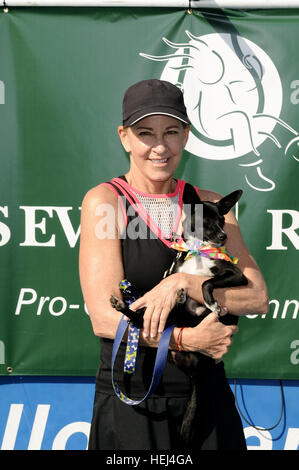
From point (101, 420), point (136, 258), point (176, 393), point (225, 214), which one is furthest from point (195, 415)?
point (225, 214)

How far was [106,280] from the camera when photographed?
2.12m

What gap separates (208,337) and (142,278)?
37 cm

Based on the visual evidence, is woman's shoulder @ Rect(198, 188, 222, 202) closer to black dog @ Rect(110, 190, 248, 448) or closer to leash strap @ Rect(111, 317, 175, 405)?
black dog @ Rect(110, 190, 248, 448)

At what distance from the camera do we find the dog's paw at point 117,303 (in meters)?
2.02

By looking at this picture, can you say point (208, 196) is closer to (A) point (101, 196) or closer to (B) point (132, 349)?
(A) point (101, 196)

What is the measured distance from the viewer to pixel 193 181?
374 centimetres

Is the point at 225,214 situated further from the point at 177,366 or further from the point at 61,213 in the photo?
the point at 61,213

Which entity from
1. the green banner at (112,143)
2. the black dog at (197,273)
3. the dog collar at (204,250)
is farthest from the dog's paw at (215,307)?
the green banner at (112,143)

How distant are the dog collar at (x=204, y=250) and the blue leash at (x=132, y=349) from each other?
0.32m

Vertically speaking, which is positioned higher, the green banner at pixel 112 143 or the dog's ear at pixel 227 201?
the green banner at pixel 112 143

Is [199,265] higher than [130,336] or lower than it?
higher

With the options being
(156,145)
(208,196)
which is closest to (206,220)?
(208,196)

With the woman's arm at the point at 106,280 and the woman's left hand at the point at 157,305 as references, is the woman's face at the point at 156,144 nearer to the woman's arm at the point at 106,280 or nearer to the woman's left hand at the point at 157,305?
the woman's arm at the point at 106,280
